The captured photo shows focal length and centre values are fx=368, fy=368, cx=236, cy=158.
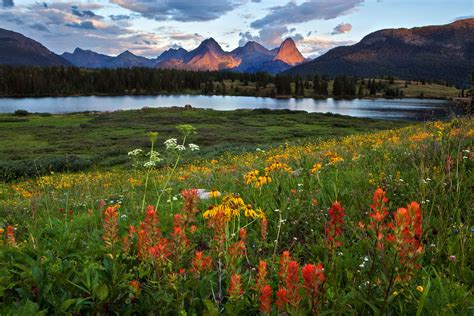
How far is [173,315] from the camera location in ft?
8.21

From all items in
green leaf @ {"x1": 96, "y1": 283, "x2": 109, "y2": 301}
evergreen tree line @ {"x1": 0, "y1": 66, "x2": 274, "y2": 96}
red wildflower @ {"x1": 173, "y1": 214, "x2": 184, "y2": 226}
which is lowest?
green leaf @ {"x1": 96, "y1": 283, "x2": 109, "y2": 301}

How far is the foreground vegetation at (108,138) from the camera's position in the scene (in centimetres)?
3111

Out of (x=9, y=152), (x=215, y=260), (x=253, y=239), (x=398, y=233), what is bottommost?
(x=9, y=152)

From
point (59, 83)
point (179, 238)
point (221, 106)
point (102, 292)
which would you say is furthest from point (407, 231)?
point (59, 83)

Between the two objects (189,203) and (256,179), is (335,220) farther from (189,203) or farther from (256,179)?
(256,179)

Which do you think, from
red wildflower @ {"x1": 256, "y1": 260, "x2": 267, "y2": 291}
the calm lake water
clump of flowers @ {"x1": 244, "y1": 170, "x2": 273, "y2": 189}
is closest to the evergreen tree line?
the calm lake water

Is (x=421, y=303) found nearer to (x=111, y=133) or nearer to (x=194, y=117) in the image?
(x=111, y=133)

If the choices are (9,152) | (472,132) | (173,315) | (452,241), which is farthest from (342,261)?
(9,152)

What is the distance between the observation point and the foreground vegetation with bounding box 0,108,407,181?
1225 inches

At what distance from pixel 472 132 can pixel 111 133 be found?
181 ft

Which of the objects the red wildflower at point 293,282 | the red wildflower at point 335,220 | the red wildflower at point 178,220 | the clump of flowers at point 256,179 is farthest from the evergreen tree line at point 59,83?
the red wildflower at point 293,282

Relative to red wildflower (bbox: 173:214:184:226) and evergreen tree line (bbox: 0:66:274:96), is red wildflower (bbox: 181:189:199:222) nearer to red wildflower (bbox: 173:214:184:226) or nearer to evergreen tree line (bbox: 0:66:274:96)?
red wildflower (bbox: 173:214:184:226)

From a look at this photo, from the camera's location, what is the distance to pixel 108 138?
52281mm

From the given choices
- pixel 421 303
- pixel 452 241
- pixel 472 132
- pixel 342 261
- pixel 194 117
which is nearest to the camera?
pixel 421 303
